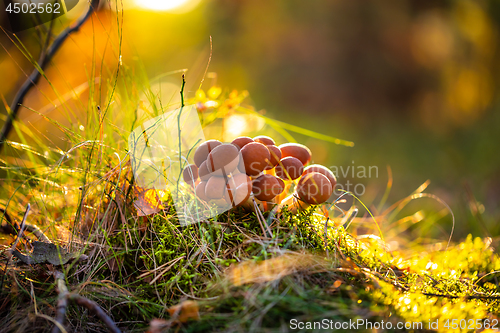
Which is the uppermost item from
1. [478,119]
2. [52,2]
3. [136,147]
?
[52,2]

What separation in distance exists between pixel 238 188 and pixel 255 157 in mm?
166

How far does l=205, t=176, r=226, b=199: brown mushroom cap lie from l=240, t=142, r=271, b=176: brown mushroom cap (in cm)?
13

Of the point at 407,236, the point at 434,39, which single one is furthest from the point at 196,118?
the point at 434,39

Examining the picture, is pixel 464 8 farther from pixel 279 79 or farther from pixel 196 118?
pixel 196 118

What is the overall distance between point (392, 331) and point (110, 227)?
1.27m

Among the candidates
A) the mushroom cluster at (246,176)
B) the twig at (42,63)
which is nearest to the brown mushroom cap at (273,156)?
the mushroom cluster at (246,176)

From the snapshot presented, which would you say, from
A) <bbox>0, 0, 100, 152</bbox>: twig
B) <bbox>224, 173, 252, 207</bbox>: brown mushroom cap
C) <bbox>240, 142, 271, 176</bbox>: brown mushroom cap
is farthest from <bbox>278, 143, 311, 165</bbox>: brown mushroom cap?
<bbox>0, 0, 100, 152</bbox>: twig

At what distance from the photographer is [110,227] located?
4.56 ft

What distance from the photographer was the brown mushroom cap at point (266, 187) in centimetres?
135

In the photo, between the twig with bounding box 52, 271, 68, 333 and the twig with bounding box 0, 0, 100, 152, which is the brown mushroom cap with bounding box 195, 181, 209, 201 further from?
the twig with bounding box 0, 0, 100, 152

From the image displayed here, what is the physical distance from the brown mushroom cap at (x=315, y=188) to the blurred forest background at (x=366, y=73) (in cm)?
195

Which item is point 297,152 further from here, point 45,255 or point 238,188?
point 45,255

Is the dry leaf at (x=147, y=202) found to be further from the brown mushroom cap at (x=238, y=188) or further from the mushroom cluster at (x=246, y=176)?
the brown mushroom cap at (x=238, y=188)

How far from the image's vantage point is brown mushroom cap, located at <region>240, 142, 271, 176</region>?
1.34 meters
